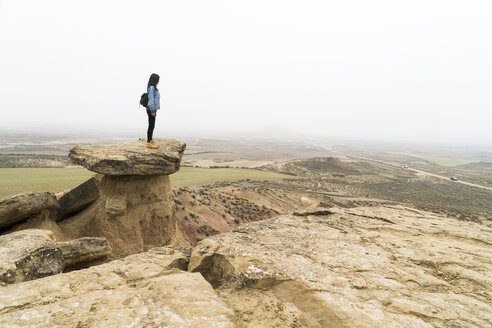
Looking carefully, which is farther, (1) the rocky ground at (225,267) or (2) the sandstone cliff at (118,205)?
(2) the sandstone cliff at (118,205)

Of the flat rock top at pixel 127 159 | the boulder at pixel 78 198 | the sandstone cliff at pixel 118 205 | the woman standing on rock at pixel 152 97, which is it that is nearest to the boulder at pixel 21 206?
the sandstone cliff at pixel 118 205

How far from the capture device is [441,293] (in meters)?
5.00

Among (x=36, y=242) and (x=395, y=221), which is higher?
(x=36, y=242)

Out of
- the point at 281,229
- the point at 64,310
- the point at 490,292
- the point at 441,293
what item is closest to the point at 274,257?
the point at 281,229

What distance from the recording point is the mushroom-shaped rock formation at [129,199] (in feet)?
33.3

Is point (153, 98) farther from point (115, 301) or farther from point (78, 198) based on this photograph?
point (115, 301)

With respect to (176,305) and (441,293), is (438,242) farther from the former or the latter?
(176,305)

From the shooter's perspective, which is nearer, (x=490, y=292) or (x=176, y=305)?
(x=176, y=305)

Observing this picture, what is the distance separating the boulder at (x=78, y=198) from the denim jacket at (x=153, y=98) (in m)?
6.42

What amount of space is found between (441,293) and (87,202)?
1549 cm

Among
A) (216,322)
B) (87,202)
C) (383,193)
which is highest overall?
(216,322)

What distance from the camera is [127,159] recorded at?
10023 millimetres

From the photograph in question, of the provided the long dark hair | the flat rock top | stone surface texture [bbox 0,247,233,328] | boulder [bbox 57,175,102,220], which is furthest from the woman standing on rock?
stone surface texture [bbox 0,247,233,328]

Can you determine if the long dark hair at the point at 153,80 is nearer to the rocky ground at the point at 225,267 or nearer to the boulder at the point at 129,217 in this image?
the rocky ground at the point at 225,267
